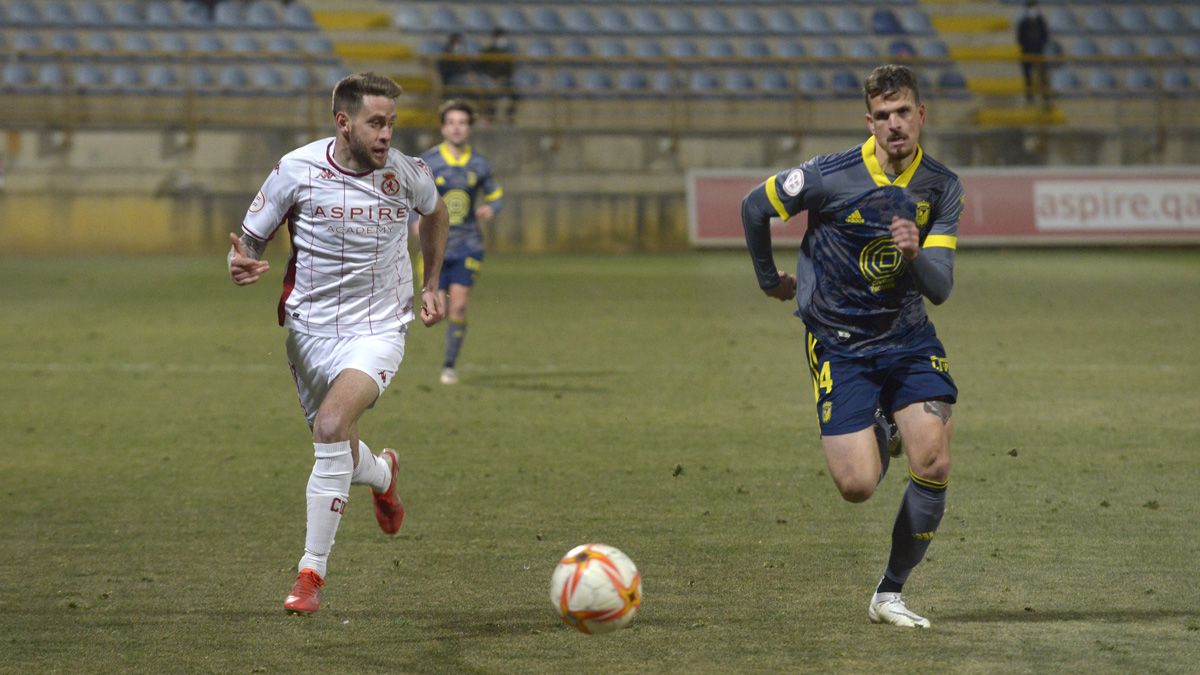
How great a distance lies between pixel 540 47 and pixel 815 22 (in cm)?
513

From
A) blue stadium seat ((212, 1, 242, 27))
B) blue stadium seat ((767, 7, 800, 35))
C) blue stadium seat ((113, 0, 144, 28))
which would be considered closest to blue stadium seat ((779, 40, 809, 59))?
blue stadium seat ((767, 7, 800, 35))

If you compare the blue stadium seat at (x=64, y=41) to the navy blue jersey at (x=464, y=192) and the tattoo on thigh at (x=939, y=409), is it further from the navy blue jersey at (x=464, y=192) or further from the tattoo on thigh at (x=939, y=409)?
the tattoo on thigh at (x=939, y=409)

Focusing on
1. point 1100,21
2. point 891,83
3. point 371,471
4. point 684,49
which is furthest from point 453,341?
point 1100,21

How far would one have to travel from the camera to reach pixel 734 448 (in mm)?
9086

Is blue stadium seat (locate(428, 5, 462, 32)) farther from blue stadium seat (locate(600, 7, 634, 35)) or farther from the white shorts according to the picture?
the white shorts

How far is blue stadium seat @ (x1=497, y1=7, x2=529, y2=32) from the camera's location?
2792 cm

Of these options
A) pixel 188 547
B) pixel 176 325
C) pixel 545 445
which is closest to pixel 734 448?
pixel 545 445

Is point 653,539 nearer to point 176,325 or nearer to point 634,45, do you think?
point 176,325

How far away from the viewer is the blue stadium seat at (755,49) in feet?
92.8

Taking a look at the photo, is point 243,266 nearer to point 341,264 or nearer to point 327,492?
point 341,264

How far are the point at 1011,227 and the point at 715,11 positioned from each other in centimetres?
761

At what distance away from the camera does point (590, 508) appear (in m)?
7.41

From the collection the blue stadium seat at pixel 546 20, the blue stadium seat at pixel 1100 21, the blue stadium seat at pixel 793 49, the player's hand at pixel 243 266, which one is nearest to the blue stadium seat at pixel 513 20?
the blue stadium seat at pixel 546 20

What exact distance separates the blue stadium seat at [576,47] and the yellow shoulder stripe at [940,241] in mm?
22860
